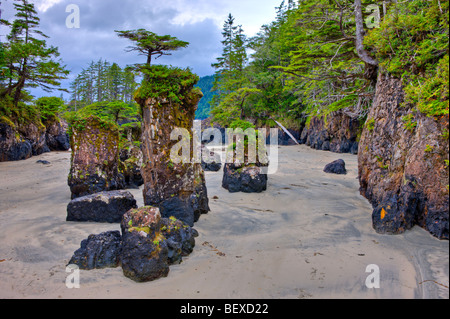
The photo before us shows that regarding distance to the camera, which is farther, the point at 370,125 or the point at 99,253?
the point at 370,125

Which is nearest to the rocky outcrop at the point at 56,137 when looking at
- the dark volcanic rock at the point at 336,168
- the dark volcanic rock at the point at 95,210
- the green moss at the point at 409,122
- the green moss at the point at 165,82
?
the dark volcanic rock at the point at 95,210

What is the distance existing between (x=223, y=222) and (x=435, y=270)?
13.8 feet

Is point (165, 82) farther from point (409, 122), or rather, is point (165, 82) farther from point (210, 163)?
point (210, 163)

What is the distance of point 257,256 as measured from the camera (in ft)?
14.7

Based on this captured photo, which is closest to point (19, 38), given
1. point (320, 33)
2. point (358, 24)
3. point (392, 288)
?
point (320, 33)

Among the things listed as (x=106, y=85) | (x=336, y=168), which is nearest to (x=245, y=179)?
(x=336, y=168)

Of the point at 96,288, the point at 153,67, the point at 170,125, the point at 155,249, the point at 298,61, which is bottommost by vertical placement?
the point at 96,288

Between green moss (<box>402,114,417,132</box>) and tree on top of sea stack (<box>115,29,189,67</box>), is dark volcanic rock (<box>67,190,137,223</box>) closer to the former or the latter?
tree on top of sea stack (<box>115,29,189,67</box>)

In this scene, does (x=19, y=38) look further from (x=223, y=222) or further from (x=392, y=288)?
(x=392, y=288)

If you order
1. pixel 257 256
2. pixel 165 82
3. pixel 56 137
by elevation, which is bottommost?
pixel 257 256

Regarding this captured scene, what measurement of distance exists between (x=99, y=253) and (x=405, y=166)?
5.75 m

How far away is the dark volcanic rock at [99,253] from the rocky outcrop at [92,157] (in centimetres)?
431

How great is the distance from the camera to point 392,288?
3.18 meters

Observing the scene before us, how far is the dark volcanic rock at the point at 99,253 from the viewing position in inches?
156
